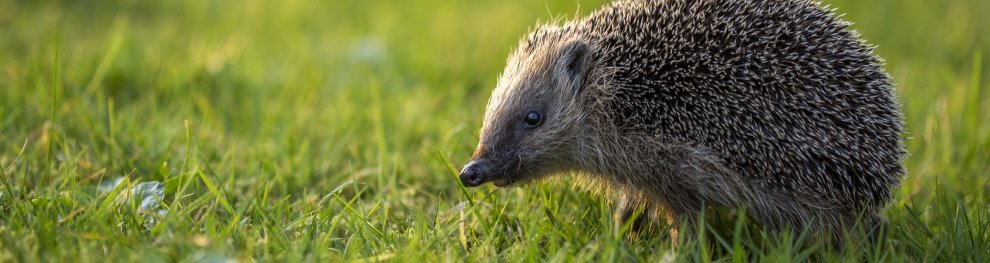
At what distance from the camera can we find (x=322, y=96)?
5.85m

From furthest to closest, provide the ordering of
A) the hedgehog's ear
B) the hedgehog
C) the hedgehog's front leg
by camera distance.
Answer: the hedgehog's ear
the hedgehog's front leg
the hedgehog

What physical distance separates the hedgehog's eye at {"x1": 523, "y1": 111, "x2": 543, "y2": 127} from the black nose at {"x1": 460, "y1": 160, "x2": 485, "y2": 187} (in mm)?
402

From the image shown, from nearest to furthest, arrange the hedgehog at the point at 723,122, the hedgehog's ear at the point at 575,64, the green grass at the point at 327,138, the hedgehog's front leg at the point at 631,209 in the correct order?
the green grass at the point at 327,138 < the hedgehog at the point at 723,122 < the hedgehog's front leg at the point at 631,209 < the hedgehog's ear at the point at 575,64

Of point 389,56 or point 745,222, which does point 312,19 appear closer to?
point 389,56

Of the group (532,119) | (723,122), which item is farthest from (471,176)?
(723,122)

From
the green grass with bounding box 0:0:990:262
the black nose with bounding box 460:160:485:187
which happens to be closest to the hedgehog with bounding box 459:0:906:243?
the black nose with bounding box 460:160:485:187

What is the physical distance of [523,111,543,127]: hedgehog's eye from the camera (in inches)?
157

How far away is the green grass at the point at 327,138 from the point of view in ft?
10.6

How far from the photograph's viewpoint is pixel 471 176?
144 inches

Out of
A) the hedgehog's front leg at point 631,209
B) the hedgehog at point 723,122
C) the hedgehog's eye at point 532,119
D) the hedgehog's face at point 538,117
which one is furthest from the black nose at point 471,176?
the hedgehog's front leg at point 631,209

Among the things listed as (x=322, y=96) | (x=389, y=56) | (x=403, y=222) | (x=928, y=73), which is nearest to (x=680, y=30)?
(x=403, y=222)

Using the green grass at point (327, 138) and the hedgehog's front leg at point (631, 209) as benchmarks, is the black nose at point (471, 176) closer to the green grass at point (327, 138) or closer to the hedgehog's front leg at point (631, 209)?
the green grass at point (327, 138)

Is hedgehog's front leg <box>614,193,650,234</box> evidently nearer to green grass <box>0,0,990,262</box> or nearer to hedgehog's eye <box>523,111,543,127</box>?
green grass <box>0,0,990,262</box>

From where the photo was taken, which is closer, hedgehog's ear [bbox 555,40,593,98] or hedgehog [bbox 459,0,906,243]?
hedgehog [bbox 459,0,906,243]
